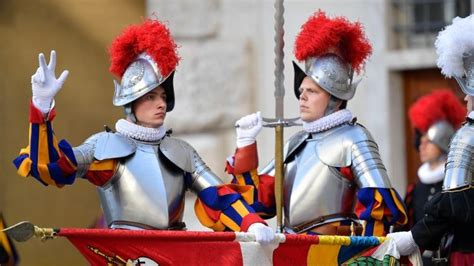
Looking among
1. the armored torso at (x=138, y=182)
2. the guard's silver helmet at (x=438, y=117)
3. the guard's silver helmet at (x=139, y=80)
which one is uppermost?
the guard's silver helmet at (x=139, y=80)

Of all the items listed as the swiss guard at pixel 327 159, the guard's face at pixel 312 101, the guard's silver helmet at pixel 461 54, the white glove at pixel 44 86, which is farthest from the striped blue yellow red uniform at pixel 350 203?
the white glove at pixel 44 86

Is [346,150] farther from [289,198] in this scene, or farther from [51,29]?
[51,29]

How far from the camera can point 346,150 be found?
8.30 m

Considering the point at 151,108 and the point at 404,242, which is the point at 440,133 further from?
the point at 151,108

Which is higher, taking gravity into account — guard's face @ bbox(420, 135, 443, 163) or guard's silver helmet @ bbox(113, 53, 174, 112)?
guard's silver helmet @ bbox(113, 53, 174, 112)

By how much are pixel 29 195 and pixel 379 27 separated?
9.16 feet

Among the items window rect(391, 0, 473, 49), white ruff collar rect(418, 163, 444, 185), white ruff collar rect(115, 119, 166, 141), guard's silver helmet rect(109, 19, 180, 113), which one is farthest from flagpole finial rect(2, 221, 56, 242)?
window rect(391, 0, 473, 49)

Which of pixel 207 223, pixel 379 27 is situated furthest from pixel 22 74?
pixel 207 223

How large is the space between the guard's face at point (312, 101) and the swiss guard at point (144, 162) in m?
0.56

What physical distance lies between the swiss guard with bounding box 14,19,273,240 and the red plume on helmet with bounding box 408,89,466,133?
95.6 inches

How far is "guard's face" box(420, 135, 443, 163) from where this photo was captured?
10.3 metres

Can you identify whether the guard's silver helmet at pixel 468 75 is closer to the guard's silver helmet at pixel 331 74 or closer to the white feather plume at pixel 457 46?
the white feather plume at pixel 457 46

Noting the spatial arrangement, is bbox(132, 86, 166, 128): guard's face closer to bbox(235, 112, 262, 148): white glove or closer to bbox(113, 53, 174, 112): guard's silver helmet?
bbox(113, 53, 174, 112): guard's silver helmet

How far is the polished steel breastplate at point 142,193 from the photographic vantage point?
8102 millimetres
